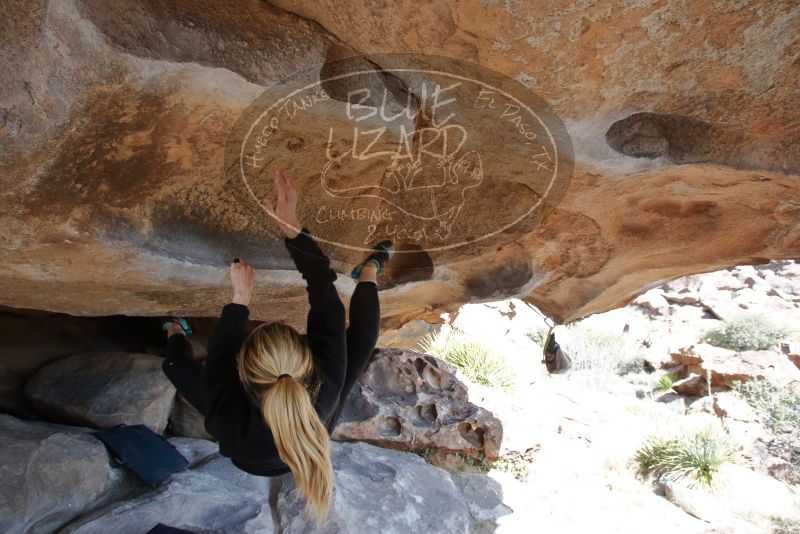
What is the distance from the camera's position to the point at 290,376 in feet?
5.46

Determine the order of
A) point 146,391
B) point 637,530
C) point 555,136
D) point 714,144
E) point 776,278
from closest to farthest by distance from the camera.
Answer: point 555,136
point 714,144
point 146,391
point 637,530
point 776,278

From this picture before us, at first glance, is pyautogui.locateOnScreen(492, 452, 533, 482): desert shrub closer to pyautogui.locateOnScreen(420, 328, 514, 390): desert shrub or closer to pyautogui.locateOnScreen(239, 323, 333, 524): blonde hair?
pyautogui.locateOnScreen(420, 328, 514, 390): desert shrub

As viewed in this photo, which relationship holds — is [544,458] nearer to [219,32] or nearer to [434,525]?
[434,525]

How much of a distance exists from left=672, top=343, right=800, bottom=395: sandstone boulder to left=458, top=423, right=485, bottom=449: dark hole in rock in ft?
21.0

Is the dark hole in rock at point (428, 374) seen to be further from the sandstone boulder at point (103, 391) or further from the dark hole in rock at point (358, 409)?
the sandstone boulder at point (103, 391)

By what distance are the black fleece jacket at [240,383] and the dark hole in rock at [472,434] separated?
225cm

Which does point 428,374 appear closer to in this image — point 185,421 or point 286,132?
point 185,421

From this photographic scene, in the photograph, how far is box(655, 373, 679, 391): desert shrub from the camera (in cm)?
1000

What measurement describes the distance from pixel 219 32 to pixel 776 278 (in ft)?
54.0

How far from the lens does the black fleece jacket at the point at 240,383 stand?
1.70 meters

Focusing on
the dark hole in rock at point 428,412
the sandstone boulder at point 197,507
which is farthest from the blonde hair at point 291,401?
the dark hole in rock at point 428,412

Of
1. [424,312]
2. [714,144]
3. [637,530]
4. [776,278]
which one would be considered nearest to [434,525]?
[424,312]

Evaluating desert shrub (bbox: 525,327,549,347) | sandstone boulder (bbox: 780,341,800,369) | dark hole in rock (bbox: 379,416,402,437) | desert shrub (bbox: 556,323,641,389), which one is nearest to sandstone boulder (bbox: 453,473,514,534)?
dark hole in rock (bbox: 379,416,402,437)

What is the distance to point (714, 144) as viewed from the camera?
2303mm
